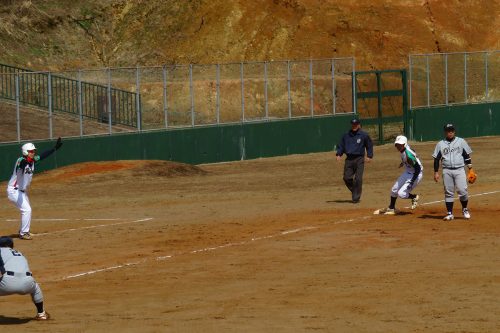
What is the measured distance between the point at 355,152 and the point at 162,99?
22045 millimetres

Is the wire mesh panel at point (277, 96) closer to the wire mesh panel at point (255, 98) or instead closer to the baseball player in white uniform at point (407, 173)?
the wire mesh panel at point (255, 98)

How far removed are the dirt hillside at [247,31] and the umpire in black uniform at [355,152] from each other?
37.8 meters

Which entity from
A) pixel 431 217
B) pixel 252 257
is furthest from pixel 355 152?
pixel 252 257

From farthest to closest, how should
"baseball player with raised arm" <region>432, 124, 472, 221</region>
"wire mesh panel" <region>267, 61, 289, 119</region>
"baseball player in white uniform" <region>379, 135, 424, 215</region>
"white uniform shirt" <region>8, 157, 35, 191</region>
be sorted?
1. "wire mesh panel" <region>267, 61, 289, 119</region>
2. "baseball player in white uniform" <region>379, 135, 424, 215</region>
3. "white uniform shirt" <region>8, 157, 35, 191</region>
4. "baseball player with raised arm" <region>432, 124, 472, 221</region>

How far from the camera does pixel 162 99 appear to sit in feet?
171

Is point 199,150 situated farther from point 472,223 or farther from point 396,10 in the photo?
point 396,10

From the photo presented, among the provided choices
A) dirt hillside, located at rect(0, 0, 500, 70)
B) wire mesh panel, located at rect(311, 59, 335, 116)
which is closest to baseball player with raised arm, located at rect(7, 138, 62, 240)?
wire mesh panel, located at rect(311, 59, 335, 116)

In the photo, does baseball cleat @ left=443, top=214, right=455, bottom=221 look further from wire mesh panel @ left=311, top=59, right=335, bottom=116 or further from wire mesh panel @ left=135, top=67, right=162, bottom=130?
wire mesh panel @ left=311, top=59, right=335, bottom=116

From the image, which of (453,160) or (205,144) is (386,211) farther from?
(205,144)

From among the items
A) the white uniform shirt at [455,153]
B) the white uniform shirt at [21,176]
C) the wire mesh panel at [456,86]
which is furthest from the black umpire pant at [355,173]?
the wire mesh panel at [456,86]

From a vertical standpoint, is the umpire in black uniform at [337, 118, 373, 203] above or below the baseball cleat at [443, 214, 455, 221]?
above

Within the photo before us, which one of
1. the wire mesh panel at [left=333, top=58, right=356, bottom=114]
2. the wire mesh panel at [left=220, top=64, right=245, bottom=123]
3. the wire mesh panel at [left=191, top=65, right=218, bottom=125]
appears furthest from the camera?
the wire mesh panel at [left=333, top=58, right=356, bottom=114]

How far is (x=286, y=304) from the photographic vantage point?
18500 millimetres

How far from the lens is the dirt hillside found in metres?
69.6
